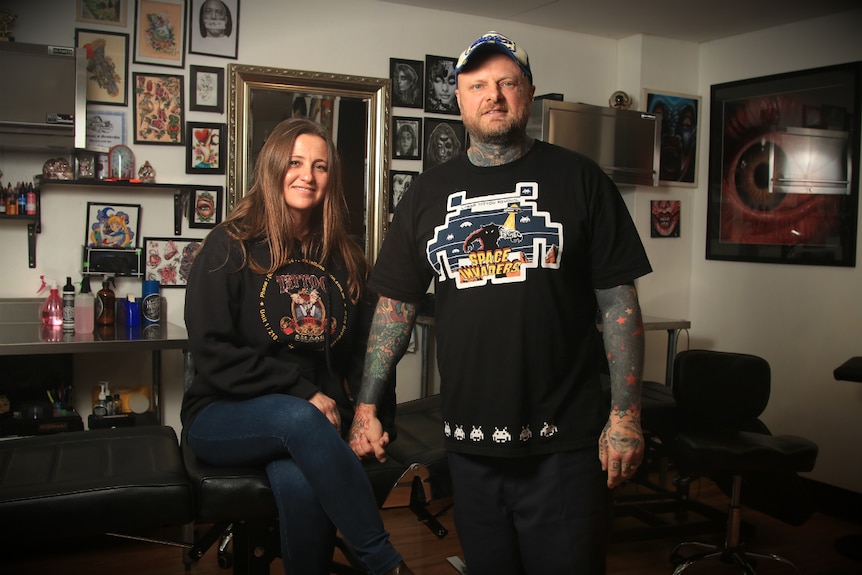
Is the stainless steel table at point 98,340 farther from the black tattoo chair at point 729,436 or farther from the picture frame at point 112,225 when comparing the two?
the black tattoo chair at point 729,436

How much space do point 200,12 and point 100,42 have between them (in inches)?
19.0

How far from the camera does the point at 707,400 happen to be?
117 inches

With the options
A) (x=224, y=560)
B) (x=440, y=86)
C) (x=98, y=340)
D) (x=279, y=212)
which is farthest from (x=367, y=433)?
(x=440, y=86)

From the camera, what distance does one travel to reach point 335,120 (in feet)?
13.4

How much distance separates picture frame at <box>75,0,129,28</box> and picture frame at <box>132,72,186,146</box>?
0.82 ft

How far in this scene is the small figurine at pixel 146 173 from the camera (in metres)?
3.66

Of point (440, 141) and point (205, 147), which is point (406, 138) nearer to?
point (440, 141)

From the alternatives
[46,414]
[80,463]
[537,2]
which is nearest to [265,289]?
[80,463]

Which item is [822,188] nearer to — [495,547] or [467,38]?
[467,38]

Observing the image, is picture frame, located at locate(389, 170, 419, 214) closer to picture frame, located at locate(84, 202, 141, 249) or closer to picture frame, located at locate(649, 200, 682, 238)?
picture frame, located at locate(84, 202, 141, 249)

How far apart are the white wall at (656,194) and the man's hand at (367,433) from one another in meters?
2.17

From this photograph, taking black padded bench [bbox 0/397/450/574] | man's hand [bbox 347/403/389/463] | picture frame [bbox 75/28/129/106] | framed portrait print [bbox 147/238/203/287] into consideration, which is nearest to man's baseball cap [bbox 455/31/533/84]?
man's hand [bbox 347/403/389/463]

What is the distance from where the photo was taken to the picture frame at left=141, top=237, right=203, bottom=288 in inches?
146

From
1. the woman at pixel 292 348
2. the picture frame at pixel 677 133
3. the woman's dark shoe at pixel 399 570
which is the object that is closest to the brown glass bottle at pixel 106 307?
the woman at pixel 292 348
